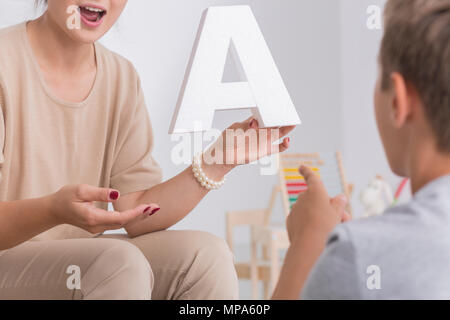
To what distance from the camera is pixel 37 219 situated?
1029mm

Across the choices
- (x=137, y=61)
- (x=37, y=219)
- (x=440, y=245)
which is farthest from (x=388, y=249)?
(x=137, y=61)

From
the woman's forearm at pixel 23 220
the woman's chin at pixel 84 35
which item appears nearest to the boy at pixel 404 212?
the woman's forearm at pixel 23 220

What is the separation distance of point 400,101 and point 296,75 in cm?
314

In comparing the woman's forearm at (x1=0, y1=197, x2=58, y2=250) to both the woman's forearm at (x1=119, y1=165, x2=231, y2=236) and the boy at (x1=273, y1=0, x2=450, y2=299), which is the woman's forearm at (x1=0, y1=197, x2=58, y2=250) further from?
the boy at (x1=273, y1=0, x2=450, y2=299)

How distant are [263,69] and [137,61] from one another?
6.43ft

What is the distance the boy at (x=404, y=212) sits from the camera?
0.65 metres

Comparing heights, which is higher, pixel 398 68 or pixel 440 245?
pixel 398 68

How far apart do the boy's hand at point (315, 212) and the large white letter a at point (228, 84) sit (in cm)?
45

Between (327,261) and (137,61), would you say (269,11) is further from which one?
(327,261)

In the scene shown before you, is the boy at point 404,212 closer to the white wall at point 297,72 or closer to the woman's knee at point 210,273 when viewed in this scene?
the woman's knee at point 210,273

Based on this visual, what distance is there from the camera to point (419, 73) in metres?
0.71

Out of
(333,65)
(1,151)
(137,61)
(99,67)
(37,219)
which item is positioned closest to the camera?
(37,219)

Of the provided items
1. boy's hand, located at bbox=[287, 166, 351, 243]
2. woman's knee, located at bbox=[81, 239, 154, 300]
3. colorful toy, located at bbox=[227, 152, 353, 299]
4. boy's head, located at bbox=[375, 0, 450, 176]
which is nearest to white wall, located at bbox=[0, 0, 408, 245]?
colorful toy, located at bbox=[227, 152, 353, 299]

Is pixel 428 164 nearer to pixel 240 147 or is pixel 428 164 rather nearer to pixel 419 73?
pixel 419 73
